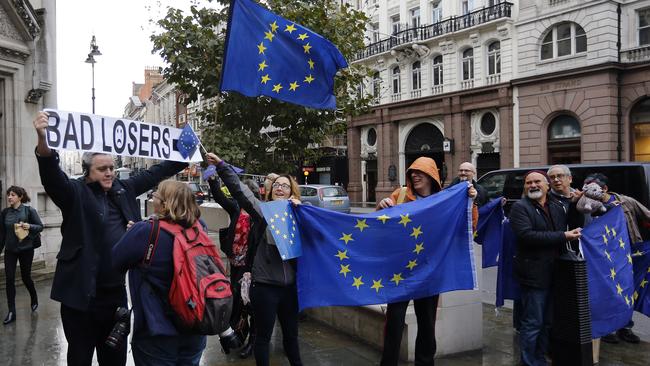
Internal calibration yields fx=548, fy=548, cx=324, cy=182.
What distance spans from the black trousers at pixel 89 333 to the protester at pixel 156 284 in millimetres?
416

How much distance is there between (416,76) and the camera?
35000 millimetres

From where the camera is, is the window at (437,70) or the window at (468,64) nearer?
the window at (468,64)

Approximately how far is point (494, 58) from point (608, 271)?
2694cm

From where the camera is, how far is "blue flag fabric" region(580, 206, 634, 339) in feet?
16.9

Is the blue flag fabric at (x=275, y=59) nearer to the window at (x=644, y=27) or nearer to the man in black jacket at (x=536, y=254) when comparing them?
the man in black jacket at (x=536, y=254)

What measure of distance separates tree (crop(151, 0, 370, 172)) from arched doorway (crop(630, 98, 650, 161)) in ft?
62.6

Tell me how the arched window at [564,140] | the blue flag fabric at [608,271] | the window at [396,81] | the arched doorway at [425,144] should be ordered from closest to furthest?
the blue flag fabric at [608,271], the arched window at [564,140], the arched doorway at [425,144], the window at [396,81]

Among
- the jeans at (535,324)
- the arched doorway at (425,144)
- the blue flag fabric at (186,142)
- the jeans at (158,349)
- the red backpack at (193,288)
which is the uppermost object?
the arched doorway at (425,144)

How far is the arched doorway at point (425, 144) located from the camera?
111ft

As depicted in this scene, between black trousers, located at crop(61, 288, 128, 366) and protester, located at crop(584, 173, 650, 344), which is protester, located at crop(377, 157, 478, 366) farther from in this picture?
black trousers, located at crop(61, 288, 128, 366)

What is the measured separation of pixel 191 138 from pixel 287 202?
1.02 metres

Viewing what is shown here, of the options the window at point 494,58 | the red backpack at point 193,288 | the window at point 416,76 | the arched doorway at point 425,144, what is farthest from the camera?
the window at point 416,76

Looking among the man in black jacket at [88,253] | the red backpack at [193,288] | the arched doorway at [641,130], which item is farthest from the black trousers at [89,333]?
the arched doorway at [641,130]

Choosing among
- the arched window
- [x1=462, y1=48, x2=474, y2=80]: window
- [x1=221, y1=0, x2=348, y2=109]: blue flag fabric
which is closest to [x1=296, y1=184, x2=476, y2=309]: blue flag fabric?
[x1=221, y1=0, x2=348, y2=109]: blue flag fabric
